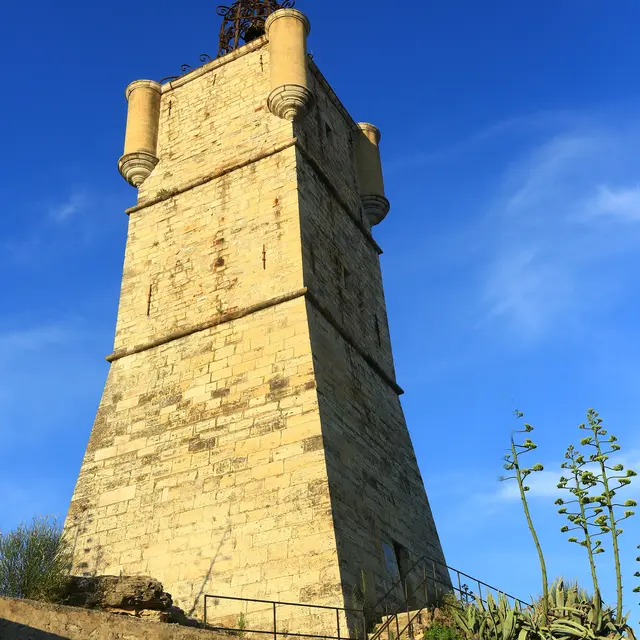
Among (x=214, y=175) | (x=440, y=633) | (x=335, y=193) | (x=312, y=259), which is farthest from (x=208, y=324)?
(x=440, y=633)

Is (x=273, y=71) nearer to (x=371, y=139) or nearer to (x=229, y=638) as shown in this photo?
(x=371, y=139)

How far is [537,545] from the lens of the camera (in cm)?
748

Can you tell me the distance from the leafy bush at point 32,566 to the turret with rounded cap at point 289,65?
26.6ft

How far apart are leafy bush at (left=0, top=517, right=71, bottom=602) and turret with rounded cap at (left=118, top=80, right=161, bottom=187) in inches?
301

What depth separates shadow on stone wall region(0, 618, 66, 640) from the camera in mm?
5891

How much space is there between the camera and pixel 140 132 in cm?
1530

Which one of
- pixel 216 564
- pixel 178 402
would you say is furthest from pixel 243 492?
pixel 178 402

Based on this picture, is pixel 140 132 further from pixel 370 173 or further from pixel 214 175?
pixel 370 173

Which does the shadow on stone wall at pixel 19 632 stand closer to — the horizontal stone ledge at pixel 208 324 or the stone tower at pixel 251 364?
the stone tower at pixel 251 364

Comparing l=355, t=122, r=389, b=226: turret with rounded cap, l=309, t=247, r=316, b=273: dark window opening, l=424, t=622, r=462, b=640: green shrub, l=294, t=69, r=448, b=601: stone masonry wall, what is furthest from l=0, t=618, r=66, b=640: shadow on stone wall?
l=355, t=122, r=389, b=226: turret with rounded cap

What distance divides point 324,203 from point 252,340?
3.50 m

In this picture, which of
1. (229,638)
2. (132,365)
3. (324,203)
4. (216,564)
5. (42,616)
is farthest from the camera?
(324,203)

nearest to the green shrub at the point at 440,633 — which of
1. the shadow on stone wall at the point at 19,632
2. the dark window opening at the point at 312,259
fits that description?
the shadow on stone wall at the point at 19,632

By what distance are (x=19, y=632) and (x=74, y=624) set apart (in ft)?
2.11
